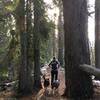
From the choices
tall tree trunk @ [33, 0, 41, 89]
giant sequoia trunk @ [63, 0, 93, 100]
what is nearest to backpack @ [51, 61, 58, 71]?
tall tree trunk @ [33, 0, 41, 89]

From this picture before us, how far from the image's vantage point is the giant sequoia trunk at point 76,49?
1254 centimetres

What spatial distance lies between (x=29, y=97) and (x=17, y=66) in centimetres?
337

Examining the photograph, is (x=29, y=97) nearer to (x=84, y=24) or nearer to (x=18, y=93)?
(x=18, y=93)

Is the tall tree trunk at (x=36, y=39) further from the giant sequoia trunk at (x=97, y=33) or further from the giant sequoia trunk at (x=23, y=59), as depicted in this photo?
the giant sequoia trunk at (x=97, y=33)

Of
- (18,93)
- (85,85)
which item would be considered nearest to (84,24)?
(85,85)

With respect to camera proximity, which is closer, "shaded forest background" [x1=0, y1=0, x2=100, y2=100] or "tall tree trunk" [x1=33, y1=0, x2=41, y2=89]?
"shaded forest background" [x1=0, y1=0, x2=100, y2=100]

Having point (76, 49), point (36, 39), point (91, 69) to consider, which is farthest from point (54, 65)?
point (91, 69)

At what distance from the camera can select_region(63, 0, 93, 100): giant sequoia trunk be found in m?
12.5

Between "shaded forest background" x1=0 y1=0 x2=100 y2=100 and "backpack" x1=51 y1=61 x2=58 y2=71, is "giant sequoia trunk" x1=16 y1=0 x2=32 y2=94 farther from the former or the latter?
"backpack" x1=51 y1=61 x2=58 y2=71

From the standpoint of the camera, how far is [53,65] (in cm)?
1792

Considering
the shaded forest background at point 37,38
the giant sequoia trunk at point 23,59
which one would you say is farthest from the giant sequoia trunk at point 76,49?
the giant sequoia trunk at point 23,59

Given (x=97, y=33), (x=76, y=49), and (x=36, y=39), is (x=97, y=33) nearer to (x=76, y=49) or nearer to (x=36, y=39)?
(x=36, y=39)

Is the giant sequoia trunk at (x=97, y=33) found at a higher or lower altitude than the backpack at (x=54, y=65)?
higher

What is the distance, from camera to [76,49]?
12766 millimetres
